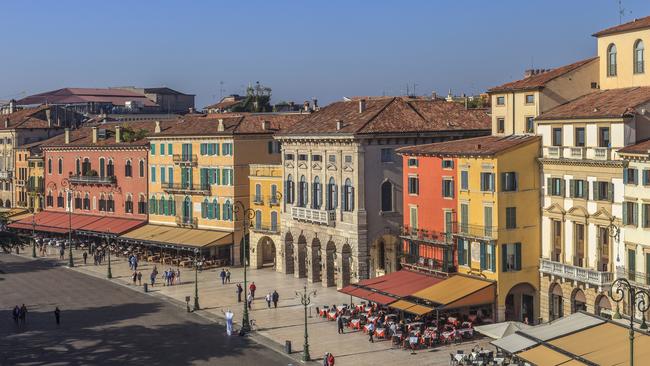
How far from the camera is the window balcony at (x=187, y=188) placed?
86.8m

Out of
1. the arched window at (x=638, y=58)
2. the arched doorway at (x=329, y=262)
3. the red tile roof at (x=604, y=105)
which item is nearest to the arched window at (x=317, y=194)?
the arched doorway at (x=329, y=262)

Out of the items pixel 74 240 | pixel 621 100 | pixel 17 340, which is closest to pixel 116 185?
pixel 74 240

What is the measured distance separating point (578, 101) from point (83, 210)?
197 feet

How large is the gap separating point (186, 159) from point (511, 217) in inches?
1553

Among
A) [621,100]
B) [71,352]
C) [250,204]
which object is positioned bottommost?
[71,352]

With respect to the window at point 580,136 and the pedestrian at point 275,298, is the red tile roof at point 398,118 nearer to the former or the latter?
the pedestrian at point 275,298

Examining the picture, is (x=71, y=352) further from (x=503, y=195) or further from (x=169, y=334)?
(x=503, y=195)

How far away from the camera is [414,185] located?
63906 millimetres

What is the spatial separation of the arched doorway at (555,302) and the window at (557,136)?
7363 mm

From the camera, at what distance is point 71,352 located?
53531 mm

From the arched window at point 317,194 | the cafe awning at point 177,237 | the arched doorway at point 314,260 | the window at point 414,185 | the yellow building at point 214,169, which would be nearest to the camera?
the window at point 414,185

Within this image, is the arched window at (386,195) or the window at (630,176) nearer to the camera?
the window at (630,176)

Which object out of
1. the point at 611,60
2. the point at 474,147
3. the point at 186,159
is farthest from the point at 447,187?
the point at 186,159

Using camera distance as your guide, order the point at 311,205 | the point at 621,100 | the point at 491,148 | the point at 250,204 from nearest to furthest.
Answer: the point at 621,100, the point at 491,148, the point at 311,205, the point at 250,204
